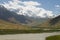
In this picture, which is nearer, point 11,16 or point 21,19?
point 11,16

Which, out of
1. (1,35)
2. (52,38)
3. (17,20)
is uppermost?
(17,20)

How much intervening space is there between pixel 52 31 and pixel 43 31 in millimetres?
519

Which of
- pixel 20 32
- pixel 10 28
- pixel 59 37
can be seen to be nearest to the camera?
pixel 59 37

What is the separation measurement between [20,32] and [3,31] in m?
1.11

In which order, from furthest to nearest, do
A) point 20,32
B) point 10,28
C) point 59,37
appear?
point 20,32 → point 10,28 → point 59,37

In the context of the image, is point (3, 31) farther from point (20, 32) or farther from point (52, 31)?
point (52, 31)

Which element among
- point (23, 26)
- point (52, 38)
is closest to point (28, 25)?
point (23, 26)

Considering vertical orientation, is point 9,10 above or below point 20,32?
above

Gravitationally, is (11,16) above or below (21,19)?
above

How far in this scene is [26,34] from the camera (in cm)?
1139

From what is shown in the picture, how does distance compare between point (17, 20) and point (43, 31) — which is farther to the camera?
point (43, 31)

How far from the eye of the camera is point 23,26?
1037 centimetres

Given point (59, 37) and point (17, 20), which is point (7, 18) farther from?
point (59, 37)

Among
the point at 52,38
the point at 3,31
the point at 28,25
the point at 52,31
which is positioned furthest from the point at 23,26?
the point at 52,38
